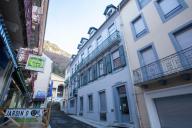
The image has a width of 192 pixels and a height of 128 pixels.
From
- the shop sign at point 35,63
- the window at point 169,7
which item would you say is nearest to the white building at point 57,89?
the shop sign at point 35,63

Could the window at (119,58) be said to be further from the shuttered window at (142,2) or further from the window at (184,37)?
the window at (184,37)

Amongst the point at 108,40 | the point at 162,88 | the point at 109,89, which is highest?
the point at 108,40

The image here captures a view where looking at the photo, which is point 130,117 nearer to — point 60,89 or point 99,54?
point 99,54

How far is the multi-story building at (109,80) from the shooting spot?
35.9 feet

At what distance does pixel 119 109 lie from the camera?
36.9 ft

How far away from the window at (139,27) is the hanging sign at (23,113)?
9058mm

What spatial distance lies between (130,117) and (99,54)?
7.39 metres

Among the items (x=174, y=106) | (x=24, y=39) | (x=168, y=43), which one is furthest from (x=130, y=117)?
(x=24, y=39)

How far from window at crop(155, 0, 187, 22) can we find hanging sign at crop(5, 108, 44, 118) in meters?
9.31

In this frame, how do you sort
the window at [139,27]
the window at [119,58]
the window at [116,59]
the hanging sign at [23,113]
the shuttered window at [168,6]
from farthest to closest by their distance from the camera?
the window at [116,59] → the window at [119,58] → the window at [139,27] → the shuttered window at [168,6] → the hanging sign at [23,113]

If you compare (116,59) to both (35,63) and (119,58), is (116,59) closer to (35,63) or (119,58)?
(119,58)

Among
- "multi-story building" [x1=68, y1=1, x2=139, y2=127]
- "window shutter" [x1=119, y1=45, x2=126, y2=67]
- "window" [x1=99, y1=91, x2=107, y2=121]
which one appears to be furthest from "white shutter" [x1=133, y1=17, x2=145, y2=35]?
"window" [x1=99, y1=91, x2=107, y2=121]

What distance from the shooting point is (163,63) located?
8.44 m

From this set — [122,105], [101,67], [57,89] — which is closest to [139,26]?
[101,67]
